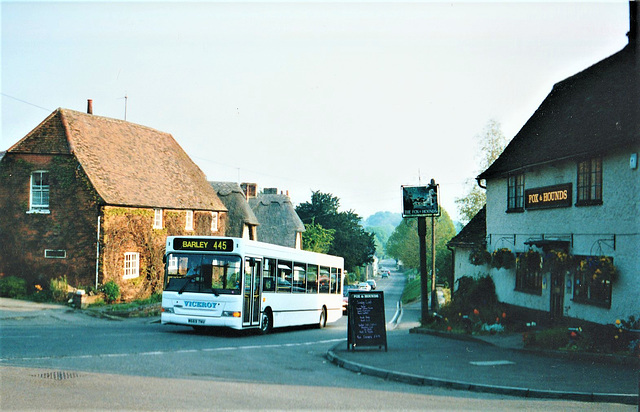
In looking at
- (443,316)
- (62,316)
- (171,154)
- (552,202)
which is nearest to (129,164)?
(171,154)

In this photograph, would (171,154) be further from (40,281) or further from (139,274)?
(40,281)

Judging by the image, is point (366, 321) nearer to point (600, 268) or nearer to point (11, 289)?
point (600, 268)

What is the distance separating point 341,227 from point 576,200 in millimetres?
61887

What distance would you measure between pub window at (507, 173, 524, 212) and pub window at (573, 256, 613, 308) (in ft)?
15.3

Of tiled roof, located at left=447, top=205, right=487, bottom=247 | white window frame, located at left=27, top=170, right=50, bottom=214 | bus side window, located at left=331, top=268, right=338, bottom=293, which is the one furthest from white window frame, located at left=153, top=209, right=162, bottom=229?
tiled roof, located at left=447, top=205, right=487, bottom=247

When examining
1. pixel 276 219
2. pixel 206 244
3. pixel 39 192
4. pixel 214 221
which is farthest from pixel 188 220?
pixel 276 219

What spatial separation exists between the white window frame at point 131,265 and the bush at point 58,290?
3.63 meters

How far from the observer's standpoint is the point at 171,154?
4050 cm

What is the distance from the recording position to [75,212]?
3012cm

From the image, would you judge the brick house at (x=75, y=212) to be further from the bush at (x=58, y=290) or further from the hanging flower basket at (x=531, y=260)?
the hanging flower basket at (x=531, y=260)

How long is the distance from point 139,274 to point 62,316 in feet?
30.8

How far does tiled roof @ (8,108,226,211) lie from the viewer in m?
30.9

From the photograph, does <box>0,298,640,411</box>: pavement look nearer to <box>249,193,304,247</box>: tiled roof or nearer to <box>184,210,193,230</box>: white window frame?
<box>184,210,193,230</box>: white window frame

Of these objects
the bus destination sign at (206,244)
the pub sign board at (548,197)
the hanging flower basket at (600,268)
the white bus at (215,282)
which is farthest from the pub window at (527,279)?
the bus destination sign at (206,244)
